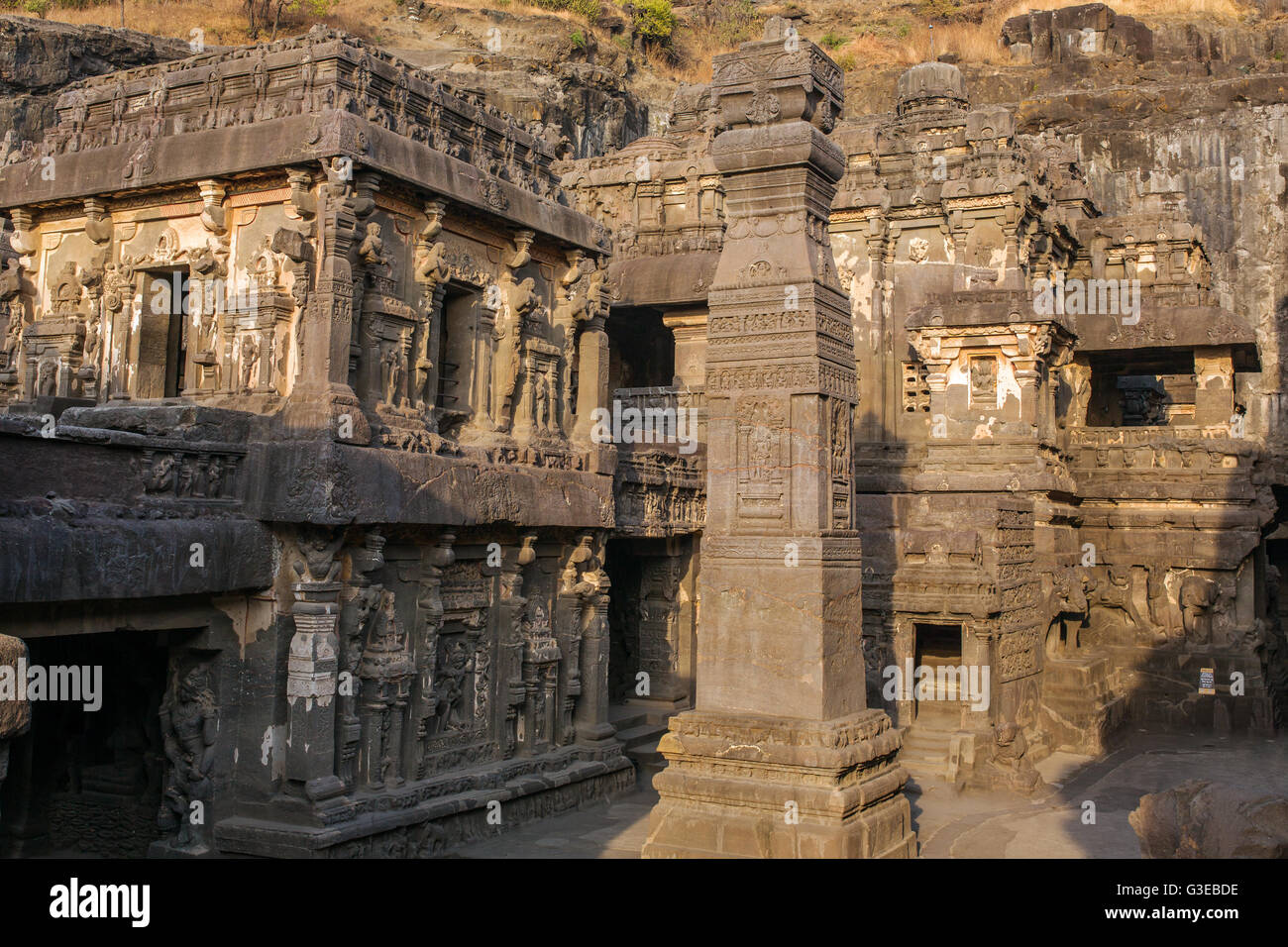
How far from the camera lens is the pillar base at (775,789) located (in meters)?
7.92

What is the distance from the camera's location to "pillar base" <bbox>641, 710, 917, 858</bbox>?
7.92m

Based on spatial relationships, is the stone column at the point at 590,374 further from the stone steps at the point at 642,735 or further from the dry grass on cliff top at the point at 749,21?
the dry grass on cliff top at the point at 749,21

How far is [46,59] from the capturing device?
28.7 meters

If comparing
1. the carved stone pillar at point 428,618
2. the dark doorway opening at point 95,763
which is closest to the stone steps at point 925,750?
the carved stone pillar at point 428,618

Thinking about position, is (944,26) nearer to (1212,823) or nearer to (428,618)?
(428,618)

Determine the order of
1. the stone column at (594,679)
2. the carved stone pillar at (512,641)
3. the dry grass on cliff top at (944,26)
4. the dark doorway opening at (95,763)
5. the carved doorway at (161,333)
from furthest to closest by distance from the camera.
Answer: the dry grass on cliff top at (944,26) → the stone column at (594,679) → the carved stone pillar at (512,641) → the carved doorway at (161,333) → the dark doorway opening at (95,763)

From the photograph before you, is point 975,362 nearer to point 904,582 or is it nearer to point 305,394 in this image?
point 904,582

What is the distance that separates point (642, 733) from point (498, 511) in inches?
205

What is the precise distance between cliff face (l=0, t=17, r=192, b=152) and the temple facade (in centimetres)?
1638

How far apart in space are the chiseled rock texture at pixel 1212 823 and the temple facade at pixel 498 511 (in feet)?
9.24

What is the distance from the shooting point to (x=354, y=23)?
1503 inches

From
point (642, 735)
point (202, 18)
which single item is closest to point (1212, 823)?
point (642, 735)

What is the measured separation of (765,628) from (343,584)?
4470 mm

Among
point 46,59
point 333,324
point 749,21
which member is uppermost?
point 749,21
